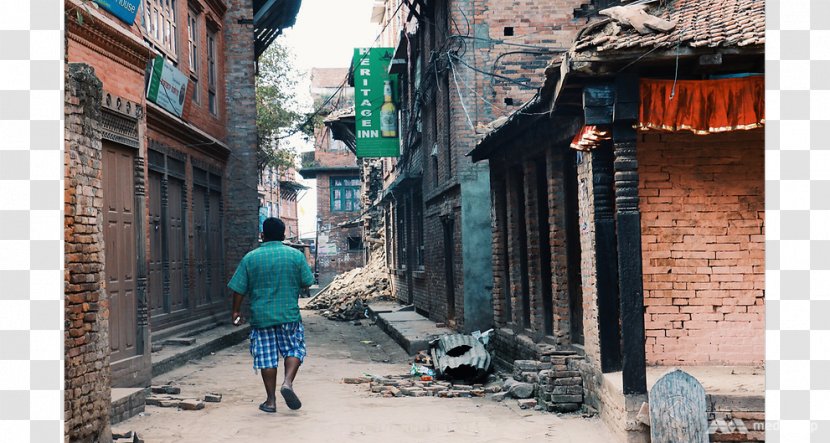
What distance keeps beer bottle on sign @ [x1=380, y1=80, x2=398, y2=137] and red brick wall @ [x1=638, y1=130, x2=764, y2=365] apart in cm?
1636

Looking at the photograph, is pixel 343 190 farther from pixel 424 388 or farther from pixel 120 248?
pixel 120 248

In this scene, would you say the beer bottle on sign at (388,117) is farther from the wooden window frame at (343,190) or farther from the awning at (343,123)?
the wooden window frame at (343,190)

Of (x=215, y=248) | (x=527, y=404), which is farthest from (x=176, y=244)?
(x=527, y=404)

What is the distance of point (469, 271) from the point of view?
1584 cm

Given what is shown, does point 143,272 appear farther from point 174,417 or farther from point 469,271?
point 469,271

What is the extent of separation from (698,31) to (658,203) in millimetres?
2078

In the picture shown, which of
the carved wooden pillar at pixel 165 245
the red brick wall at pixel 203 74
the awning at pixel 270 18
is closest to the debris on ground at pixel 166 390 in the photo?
the carved wooden pillar at pixel 165 245

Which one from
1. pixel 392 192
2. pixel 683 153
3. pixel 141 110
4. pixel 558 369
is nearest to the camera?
pixel 683 153

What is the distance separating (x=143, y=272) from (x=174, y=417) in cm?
307

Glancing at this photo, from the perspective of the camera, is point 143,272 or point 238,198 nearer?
point 143,272

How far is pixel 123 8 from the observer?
41.6 ft

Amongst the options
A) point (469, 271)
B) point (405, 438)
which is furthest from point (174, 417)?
point (469, 271)

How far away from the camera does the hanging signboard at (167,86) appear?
48.2ft

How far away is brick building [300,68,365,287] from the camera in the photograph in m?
49.0
